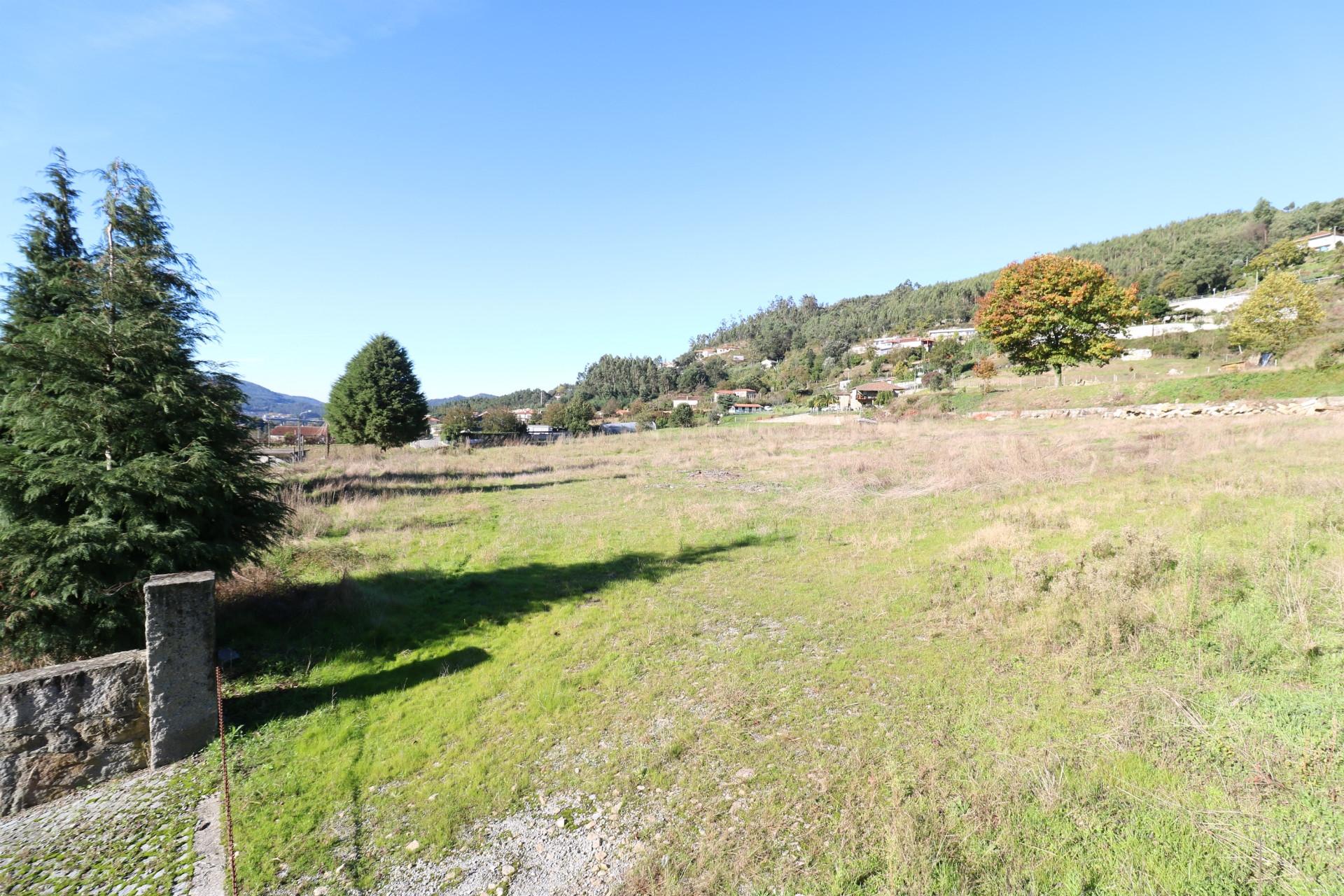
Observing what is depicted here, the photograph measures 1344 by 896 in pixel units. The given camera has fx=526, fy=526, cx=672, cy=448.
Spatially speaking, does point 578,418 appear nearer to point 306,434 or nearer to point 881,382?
point 306,434

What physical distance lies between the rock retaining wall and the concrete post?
31064 millimetres

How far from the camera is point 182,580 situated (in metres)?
4.95

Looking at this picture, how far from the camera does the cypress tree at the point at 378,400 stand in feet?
119

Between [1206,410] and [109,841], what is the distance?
35.5 meters

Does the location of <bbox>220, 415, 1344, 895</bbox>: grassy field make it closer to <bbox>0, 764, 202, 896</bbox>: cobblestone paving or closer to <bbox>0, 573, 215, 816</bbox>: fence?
<bbox>0, 764, 202, 896</bbox>: cobblestone paving

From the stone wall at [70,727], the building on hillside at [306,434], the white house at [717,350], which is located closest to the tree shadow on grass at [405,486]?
the stone wall at [70,727]

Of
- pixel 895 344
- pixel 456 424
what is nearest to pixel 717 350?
pixel 895 344

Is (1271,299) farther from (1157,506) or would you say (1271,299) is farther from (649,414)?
(649,414)

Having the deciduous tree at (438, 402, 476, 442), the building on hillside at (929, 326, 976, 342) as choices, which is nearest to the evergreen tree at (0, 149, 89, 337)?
the deciduous tree at (438, 402, 476, 442)

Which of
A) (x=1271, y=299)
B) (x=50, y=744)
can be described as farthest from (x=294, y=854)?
(x=1271, y=299)

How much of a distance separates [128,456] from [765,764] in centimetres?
786

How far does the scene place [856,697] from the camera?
18.1 ft

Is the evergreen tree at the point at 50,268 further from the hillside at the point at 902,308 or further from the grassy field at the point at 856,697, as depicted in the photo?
the hillside at the point at 902,308

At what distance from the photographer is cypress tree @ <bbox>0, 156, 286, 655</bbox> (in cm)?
567
